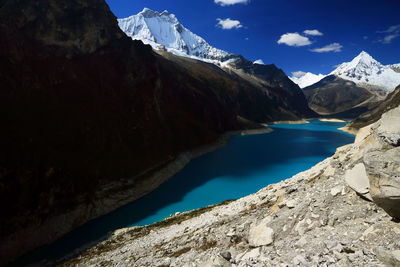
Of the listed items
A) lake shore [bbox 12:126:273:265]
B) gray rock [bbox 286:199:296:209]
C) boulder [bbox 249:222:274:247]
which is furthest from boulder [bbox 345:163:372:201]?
lake shore [bbox 12:126:273:265]

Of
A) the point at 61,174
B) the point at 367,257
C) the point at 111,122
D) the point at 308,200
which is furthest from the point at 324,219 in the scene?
the point at 111,122

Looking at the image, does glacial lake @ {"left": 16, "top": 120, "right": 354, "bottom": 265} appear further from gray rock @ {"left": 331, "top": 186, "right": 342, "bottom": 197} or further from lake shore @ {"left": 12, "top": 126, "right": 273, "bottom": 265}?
gray rock @ {"left": 331, "top": 186, "right": 342, "bottom": 197}

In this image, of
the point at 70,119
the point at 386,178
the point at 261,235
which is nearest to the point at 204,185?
the point at 70,119

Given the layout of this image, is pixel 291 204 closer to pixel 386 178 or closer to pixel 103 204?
pixel 386 178

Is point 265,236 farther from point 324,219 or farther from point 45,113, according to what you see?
point 45,113

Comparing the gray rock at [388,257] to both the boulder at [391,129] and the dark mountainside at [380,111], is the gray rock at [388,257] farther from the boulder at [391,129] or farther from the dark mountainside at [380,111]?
the dark mountainside at [380,111]
